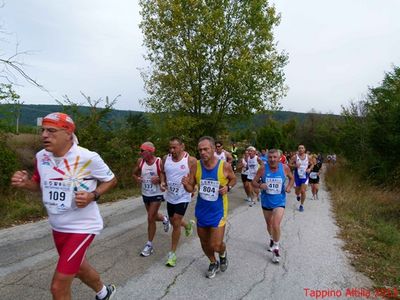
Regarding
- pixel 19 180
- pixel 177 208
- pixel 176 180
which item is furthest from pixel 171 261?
pixel 19 180

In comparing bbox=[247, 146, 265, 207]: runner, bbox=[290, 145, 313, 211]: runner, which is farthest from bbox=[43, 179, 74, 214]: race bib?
bbox=[247, 146, 265, 207]: runner

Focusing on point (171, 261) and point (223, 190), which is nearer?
point (223, 190)

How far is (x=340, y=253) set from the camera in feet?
22.8

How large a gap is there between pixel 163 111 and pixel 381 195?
12532mm

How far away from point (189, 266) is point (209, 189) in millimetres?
1352

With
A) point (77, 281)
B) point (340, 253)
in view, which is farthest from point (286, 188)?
point (77, 281)

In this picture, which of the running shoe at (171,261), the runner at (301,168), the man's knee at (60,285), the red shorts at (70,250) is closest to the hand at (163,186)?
the running shoe at (171,261)

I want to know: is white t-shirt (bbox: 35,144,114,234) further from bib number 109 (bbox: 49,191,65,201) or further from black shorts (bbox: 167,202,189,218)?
black shorts (bbox: 167,202,189,218)

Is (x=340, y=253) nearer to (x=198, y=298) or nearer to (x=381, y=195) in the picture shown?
(x=198, y=298)

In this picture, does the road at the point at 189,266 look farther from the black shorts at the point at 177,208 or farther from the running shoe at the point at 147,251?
the black shorts at the point at 177,208

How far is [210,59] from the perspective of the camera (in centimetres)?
2217

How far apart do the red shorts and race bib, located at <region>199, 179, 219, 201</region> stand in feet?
6.71

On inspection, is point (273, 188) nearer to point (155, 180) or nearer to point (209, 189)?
point (209, 189)

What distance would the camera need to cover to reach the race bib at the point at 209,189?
5.28m
